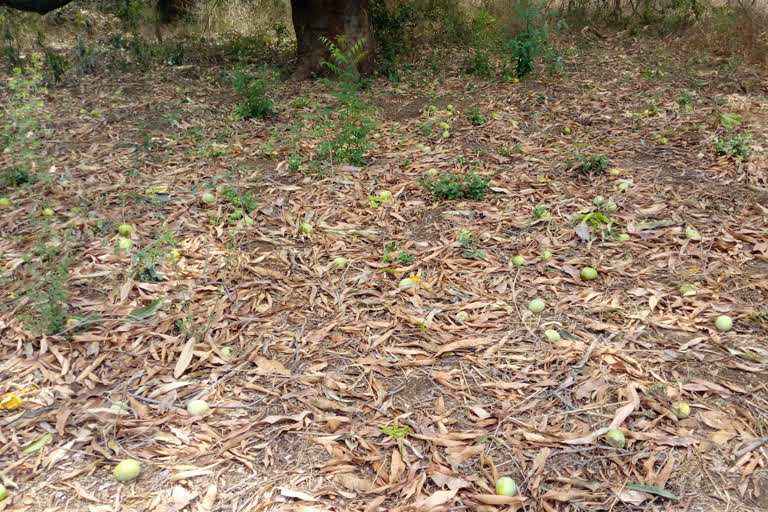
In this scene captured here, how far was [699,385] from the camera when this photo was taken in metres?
2.68

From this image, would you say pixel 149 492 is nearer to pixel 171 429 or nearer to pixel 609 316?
pixel 171 429

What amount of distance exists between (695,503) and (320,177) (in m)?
3.61

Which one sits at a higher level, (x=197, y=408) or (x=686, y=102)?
(x=686, y=102)

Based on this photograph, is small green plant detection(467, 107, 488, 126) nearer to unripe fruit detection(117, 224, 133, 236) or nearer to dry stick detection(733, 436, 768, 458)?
unripe fruit detection(117, 224, 133, 236)

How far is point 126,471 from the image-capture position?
2.29m

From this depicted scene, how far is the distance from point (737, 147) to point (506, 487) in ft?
12.9

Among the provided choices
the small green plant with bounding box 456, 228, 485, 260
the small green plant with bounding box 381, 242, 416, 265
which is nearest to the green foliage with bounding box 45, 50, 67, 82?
the small green plant with bounding box 381, 242, 416, 265

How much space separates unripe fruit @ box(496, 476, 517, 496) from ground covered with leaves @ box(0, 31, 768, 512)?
51 millimetres

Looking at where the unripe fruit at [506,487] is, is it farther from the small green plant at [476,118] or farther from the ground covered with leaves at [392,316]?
the small green plant at [476,118]

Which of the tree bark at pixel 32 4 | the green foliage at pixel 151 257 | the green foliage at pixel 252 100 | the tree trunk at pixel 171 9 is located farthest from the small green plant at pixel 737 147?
the tree trunk at pixel 171 9

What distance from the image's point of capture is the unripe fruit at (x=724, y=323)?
2976mm

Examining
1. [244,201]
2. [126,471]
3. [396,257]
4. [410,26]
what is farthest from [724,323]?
[410,26]

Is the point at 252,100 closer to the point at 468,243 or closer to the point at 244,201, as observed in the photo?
the point at 244,201

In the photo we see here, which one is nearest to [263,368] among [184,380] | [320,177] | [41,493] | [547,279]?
[184,380]
